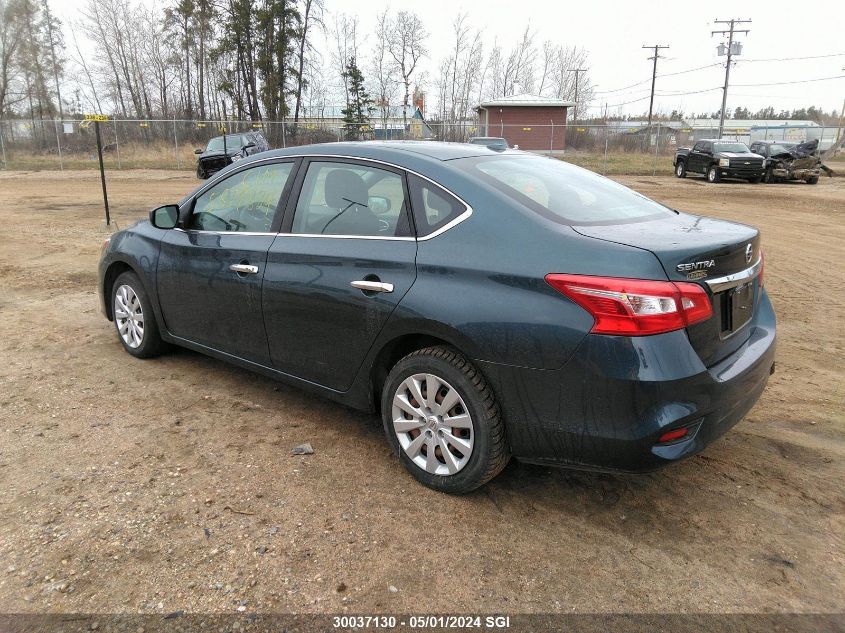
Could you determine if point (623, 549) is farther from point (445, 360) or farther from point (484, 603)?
point (445, 360)

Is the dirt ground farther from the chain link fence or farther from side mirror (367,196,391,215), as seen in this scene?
the chain link fence

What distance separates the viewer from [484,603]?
235cm

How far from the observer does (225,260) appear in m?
3.87

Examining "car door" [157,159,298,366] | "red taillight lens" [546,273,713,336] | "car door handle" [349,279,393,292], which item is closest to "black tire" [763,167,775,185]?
"car door" [157,159,298,366]

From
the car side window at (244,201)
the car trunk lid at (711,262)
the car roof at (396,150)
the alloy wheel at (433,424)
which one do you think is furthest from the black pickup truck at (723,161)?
the alloy wheel at (433,424)

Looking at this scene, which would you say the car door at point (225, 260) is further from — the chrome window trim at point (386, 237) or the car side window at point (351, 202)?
the car side window at point (351, 202)

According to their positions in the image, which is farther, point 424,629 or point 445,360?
point 445,360

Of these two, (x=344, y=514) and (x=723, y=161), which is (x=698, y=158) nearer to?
(x=723, y=161)

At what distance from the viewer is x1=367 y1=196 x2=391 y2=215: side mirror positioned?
10.6 ft

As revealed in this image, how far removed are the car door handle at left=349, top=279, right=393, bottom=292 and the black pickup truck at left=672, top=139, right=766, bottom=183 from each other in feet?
82.3

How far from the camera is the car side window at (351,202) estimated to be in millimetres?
3178

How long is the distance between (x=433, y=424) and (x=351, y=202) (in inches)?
51.4

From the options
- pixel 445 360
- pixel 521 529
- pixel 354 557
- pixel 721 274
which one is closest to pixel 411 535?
pixel 354 557

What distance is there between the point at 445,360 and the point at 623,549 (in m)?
1.12
